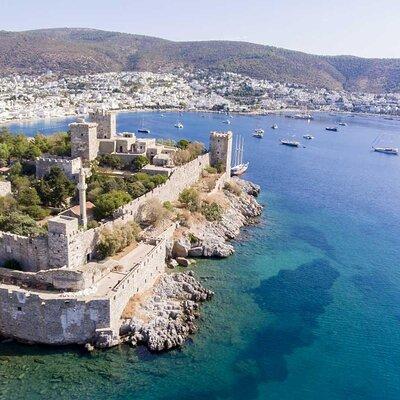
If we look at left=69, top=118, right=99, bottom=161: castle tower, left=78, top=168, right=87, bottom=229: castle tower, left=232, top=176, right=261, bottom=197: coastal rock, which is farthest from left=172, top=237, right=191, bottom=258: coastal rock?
left=232, top=176, right=261, bottom=197: coastal rock

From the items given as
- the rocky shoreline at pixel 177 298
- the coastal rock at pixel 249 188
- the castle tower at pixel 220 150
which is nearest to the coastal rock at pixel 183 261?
the rocky shoreline at pixel 177 298

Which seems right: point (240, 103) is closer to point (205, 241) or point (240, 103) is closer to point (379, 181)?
point (379, 181)

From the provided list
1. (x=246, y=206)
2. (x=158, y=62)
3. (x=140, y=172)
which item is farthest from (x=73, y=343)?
(x=158, y=62)

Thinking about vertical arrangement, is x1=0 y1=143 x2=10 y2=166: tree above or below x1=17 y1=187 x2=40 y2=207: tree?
above

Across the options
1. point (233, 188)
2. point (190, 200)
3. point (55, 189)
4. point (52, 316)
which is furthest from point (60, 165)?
point (52, 316)

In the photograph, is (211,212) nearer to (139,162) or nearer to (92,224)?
(139,162)

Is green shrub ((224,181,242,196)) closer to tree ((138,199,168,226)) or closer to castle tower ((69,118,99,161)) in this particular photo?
castle tower ((69,118,99,161))

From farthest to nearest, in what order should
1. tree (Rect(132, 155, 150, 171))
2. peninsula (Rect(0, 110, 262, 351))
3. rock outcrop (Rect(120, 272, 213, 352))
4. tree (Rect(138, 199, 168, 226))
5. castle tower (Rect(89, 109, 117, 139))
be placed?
1. castle tower (Rect(89, 109, 117, 139))
2. tree (Rect(132, 155, 150, 171))
3. tree (Rect(138, 199, 168, 226))
4. rock outcrop (Rect(120, 272, 213, 352))
5. peninsula (Rect(0, 110, 262, 351))
